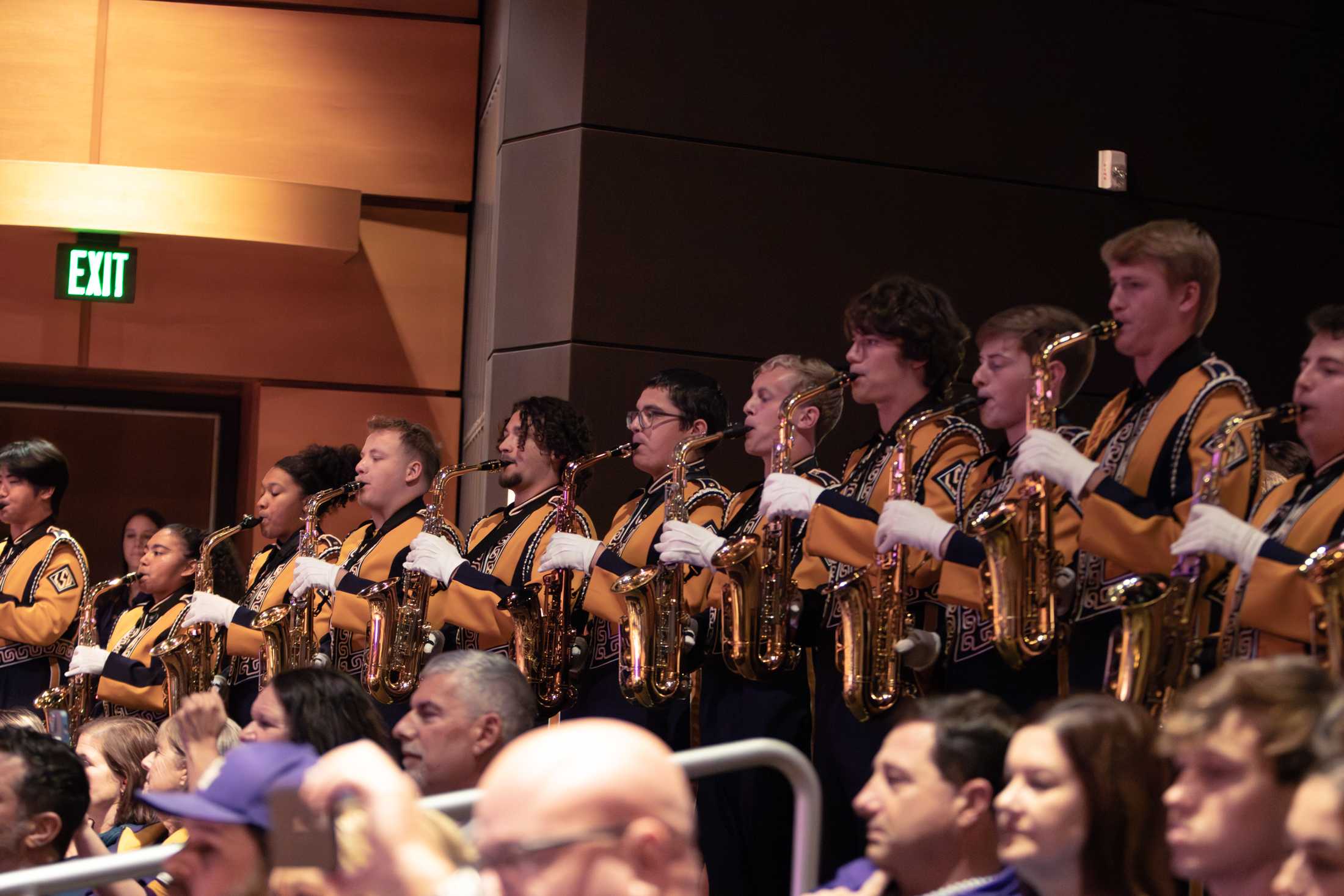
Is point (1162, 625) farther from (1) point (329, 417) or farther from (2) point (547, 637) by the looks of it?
(1) point (329, 417)

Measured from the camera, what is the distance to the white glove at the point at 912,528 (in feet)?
12.1

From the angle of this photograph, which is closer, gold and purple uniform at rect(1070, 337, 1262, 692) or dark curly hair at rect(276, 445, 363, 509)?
gold and purple uniform at rect(1070, 337, 1262, 692)

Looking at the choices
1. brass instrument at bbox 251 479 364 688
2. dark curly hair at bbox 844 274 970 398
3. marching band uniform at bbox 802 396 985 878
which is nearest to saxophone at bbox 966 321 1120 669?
marching band uniform at bbox 802 396 985 878

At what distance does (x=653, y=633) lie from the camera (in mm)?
4445

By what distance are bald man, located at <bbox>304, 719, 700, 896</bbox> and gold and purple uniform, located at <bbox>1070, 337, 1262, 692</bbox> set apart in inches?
76.0

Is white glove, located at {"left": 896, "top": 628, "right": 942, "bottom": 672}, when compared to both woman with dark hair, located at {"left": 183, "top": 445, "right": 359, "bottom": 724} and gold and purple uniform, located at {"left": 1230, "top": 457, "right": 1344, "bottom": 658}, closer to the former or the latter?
gold and purple uniform, located at {"left": 1230, "top": 457, "right": 1344, "bottom": 658}

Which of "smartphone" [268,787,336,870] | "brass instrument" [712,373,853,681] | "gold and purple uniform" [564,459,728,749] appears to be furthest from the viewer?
"gold and purple uniform" [564,459,728,749]

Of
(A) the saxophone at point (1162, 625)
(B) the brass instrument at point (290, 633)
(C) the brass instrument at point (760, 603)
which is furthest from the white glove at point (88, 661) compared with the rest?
(A) the saxophone at point (1162, 625)

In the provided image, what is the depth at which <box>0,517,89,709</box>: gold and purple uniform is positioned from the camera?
6.41 m

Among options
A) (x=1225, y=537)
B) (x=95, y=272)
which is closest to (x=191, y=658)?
(x=95, y=272)

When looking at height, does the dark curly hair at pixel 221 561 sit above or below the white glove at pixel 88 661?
above

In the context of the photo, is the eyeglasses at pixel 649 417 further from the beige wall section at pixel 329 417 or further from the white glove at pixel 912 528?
the beige wall section at pixel 329 417

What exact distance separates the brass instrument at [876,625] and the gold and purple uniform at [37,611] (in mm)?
3510

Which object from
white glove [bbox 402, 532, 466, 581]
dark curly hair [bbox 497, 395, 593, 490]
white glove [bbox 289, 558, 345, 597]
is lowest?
white glove [bbox 289, 558, 345, 597]
